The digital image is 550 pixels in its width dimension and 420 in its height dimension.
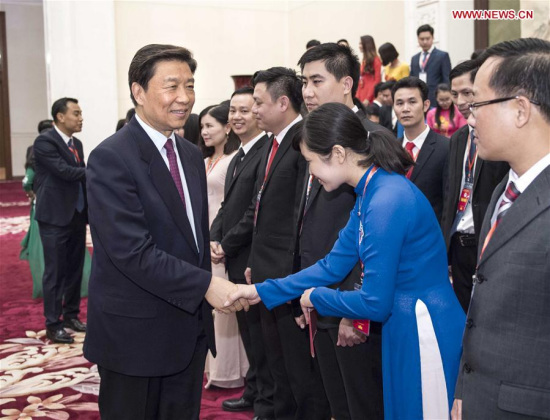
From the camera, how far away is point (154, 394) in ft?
7.34

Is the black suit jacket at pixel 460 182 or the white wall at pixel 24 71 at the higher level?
the white wall at pixel 24 71

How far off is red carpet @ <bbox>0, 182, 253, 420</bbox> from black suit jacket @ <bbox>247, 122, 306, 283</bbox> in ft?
2.90

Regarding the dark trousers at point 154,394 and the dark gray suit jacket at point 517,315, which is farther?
the dark trousers at point 154,394

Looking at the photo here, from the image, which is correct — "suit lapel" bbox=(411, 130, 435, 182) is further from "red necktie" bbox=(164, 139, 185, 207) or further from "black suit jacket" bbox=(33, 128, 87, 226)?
"black suit jacket" bbox=(33, 128, 87, 226)

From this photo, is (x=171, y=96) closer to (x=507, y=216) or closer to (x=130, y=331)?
(x=130, y=331)

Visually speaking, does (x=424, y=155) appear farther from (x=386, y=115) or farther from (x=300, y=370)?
(x=386, y=115)

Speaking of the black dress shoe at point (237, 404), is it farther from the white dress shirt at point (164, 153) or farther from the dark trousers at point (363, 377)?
the white dress shirt at point (164, 153)

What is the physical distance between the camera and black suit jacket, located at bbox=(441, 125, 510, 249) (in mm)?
3064

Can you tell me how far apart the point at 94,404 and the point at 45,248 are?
67.1 inches

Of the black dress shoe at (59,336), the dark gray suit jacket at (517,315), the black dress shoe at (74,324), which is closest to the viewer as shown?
the dark gray suit jacket at (517,315)

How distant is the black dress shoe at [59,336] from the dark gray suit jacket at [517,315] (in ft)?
12.2

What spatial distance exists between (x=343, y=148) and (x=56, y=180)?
3296 mm

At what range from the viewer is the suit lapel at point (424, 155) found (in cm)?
357

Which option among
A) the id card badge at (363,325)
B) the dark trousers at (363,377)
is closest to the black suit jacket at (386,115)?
the dark trousers at (363,377)
